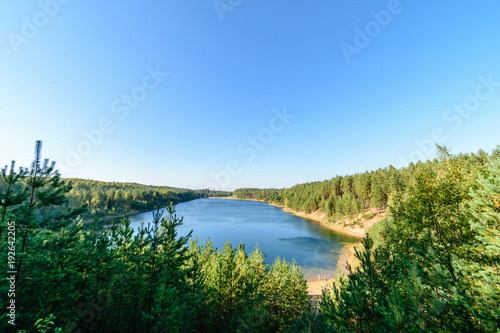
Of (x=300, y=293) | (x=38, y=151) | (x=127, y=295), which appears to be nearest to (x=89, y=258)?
(x=127, y=295)

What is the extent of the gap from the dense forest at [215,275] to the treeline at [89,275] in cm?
4

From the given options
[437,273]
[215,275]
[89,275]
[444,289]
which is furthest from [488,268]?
[89,275]

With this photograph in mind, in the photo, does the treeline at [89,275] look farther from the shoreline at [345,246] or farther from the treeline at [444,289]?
the shoreline at [345,246]

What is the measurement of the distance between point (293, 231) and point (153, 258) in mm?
61271

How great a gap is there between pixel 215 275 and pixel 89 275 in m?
7.78

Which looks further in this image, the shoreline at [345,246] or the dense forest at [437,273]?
the shoreline at [345,246]

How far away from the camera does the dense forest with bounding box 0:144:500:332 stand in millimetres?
5500

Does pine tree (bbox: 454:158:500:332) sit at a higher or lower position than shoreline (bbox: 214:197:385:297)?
higher

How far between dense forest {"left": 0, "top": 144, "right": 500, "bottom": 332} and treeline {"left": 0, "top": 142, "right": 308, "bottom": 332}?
0.15 feet

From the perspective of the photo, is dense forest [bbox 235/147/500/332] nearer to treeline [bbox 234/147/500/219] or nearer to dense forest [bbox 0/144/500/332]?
dense forest [bbox 0/144/500/332]

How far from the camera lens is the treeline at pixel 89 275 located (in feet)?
18.2

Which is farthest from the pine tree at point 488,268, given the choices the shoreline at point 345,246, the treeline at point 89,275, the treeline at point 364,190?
the treeline at point 364,190

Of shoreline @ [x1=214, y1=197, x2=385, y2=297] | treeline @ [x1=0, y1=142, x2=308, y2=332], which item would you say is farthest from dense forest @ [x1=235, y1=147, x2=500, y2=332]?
shoreline @ [x1=214, y1=197, x2=385, y2=297]

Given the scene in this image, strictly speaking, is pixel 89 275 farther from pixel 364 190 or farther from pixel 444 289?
pixel 364 190
